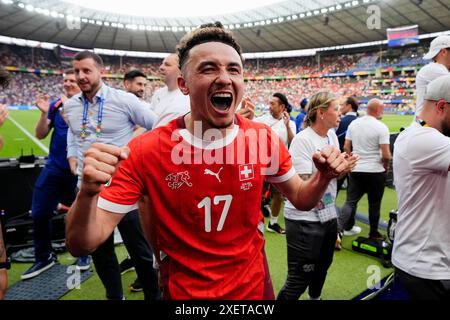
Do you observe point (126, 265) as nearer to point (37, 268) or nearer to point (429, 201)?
point (37, 268)

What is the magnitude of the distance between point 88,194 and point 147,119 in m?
2.01

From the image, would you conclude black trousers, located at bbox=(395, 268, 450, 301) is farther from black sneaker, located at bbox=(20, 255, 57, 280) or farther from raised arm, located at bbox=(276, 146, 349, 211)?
black sneaker, located at bbox=(20, 255, 57, 280)

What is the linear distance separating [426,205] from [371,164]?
9.32ft

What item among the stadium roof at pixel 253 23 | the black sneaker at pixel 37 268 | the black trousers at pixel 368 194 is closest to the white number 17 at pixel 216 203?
the black sneaker at pixel 37 268

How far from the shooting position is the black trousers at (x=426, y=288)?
1.79 m

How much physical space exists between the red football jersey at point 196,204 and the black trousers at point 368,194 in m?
3.58

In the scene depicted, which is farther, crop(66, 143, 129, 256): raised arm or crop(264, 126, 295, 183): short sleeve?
crop(264, 126, 295, 183): short sleeve

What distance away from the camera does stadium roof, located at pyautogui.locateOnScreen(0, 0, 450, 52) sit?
2841cm

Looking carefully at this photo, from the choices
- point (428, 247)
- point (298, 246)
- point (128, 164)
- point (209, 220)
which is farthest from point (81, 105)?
point (428, 247)

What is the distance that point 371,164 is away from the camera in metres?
4.54

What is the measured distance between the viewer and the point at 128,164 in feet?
4.67

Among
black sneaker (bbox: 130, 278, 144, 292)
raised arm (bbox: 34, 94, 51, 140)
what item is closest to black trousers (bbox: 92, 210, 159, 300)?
black sneaker (bbox: 130, 278, 144, 292)

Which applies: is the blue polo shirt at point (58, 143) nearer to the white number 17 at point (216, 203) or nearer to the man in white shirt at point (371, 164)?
the white number 17 at point (216, 203)

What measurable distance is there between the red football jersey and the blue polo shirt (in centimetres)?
261
